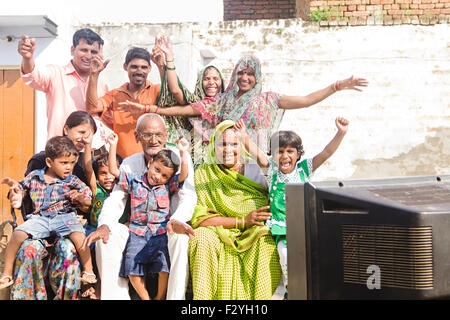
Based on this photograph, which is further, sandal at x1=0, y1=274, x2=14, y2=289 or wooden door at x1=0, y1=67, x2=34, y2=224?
wooden door at x1=0, y1=67, x2=34, y2=224

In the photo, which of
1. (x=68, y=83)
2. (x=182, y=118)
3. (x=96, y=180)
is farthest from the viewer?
(x=68, y=83)

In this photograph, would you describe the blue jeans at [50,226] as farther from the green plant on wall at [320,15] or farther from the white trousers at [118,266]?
the green plant on wall at [320,15]

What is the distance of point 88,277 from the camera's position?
275cm

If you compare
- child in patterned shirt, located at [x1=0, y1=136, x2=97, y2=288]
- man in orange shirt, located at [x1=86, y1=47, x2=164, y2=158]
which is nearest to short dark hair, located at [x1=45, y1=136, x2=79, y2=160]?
child in patterned shirt, located at [x1=0, y1=136, x2=97, y2=288]

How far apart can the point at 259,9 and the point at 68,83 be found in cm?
533

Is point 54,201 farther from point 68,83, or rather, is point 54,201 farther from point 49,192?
point 68,83

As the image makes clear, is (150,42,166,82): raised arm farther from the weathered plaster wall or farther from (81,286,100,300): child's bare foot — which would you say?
(81,286,100,300): child's bare foot

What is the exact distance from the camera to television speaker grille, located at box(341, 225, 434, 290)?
128 cm

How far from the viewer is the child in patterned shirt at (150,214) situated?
9.00 feet

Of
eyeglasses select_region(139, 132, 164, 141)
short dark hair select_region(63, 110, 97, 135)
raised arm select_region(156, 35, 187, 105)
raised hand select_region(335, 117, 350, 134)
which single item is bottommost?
eyeglasses select_region(139, 132, 164, 141)

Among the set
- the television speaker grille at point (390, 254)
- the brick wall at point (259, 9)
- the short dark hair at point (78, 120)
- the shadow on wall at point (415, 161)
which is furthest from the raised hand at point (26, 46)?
the brick wall at point (259, 9)

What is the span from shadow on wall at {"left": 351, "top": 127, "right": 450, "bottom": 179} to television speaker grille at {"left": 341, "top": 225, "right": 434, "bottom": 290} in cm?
449

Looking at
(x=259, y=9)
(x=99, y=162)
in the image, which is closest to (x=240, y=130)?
(x=99, y=162)

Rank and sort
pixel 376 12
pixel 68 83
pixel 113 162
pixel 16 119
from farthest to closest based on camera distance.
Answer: pixel 376 12 → pixel 16 119 → pixel 68 83 → pixel 113 162
